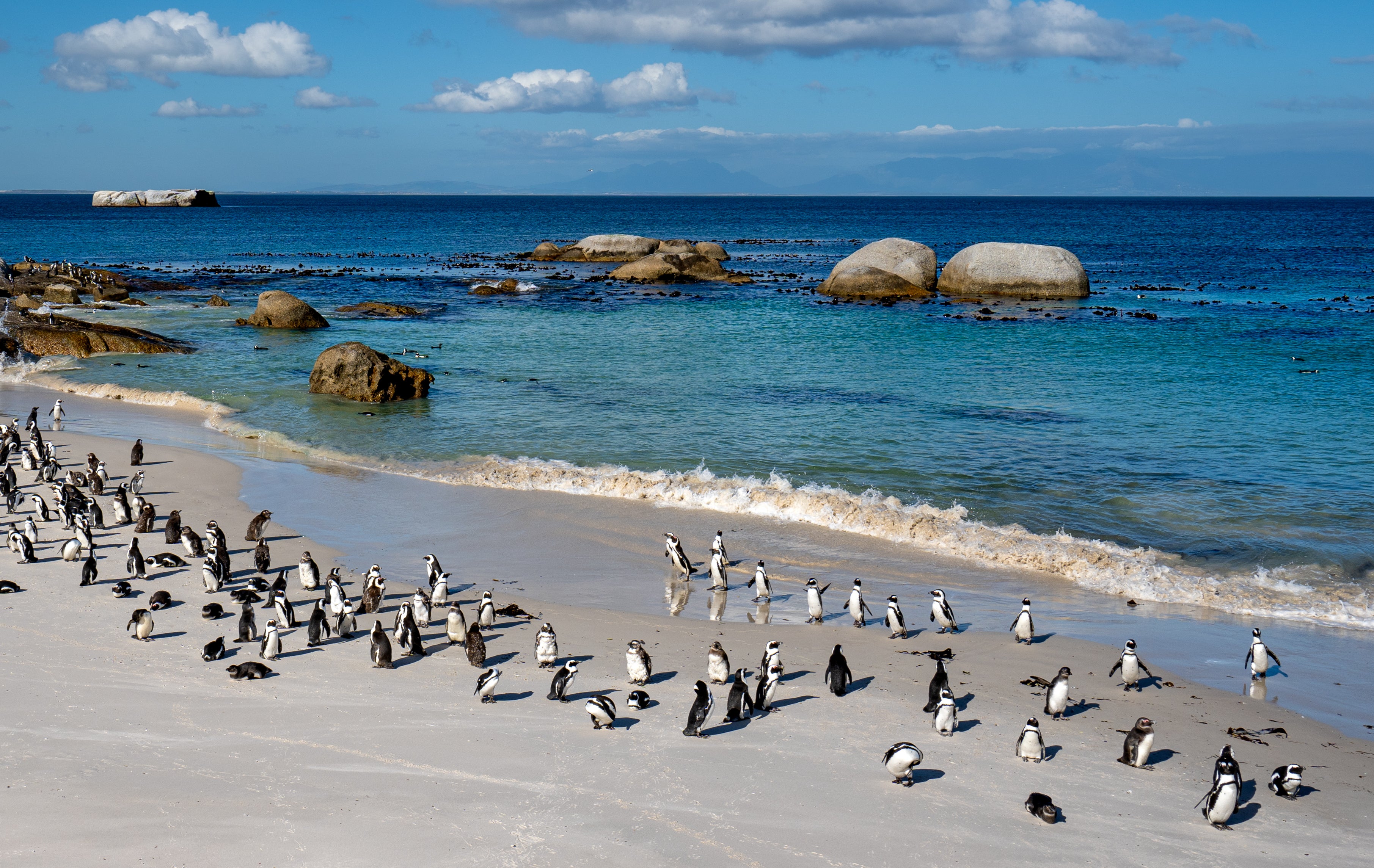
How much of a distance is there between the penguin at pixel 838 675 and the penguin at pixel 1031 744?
184 cm

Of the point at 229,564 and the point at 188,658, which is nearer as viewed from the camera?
the point at 188,658

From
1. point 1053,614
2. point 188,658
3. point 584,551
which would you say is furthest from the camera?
point 584,551

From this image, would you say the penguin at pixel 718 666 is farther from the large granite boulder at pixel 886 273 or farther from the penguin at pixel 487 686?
the large granite boulder at pixel 886 273

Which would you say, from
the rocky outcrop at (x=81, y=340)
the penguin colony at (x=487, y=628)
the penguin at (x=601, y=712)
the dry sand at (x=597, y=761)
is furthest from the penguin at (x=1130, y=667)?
the rocky outcrop at (x=81, y=340)

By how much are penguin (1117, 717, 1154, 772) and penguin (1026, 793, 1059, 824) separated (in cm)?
127

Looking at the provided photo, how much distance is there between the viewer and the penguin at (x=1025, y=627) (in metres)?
11.2

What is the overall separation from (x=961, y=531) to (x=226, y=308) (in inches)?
1431

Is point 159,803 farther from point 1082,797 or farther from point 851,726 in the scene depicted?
point 1082,797

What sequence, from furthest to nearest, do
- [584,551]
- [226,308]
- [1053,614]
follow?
[226,308] → [584,551] → [1053,614]

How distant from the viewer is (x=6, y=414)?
23.4 m

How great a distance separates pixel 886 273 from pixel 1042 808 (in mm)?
40803

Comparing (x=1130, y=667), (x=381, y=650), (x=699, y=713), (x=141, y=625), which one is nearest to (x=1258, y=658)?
(x=1130, y=667)

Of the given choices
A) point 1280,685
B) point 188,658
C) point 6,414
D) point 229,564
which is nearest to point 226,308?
point 6,414

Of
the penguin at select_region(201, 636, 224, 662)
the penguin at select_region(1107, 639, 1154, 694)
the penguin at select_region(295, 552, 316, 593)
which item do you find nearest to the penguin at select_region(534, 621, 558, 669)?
the penguin at select_region(201, 636, 224, 662)
